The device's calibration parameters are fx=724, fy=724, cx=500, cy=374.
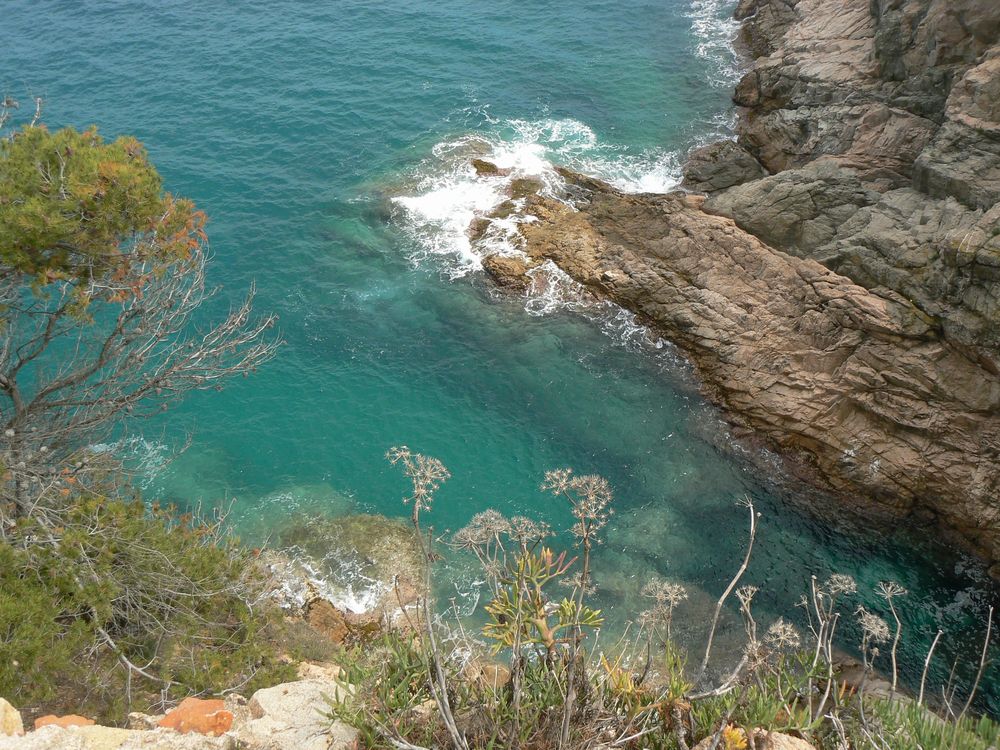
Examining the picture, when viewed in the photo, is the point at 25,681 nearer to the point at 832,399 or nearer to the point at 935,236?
the point at 832,399

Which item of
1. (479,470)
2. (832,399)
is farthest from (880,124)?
(479,470)

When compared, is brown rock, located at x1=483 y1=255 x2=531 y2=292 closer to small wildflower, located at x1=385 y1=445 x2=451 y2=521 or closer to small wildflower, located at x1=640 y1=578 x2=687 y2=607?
small wildflower, located at x1=640 y1=578 x2=687 y2=607

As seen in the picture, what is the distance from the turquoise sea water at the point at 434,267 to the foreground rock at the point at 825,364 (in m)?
1.41

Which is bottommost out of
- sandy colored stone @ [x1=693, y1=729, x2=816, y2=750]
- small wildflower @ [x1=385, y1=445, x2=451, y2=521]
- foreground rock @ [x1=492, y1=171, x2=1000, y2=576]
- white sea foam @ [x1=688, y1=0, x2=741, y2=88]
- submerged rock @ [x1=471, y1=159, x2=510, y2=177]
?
foreground rock @ [x1=492, y1=171, x2=1000, y2=576]

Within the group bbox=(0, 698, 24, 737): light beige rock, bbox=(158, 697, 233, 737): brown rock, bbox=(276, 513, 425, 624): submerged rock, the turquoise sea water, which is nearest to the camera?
bbox=(0, 698, 24, 737): light beige rock

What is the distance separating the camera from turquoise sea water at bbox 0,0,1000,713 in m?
25.4

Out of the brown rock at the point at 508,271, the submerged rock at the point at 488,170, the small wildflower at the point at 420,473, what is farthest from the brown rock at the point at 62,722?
the submerged rock at the point at 488,170

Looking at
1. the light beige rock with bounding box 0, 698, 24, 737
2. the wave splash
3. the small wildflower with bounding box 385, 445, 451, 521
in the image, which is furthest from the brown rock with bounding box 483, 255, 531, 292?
the light beige rock with bounding box 0, 698, 24, 737

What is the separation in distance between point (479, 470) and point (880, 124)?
78.2ft

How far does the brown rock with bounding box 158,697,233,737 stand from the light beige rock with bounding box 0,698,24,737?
6.60 ft

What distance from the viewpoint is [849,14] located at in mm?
39281

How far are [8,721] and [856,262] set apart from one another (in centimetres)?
2819

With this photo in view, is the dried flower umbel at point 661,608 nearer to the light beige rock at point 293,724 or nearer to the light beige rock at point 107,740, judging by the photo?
the light beige rock at point 293,724

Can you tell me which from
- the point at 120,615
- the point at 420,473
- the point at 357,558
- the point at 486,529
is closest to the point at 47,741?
the point at 120,615
